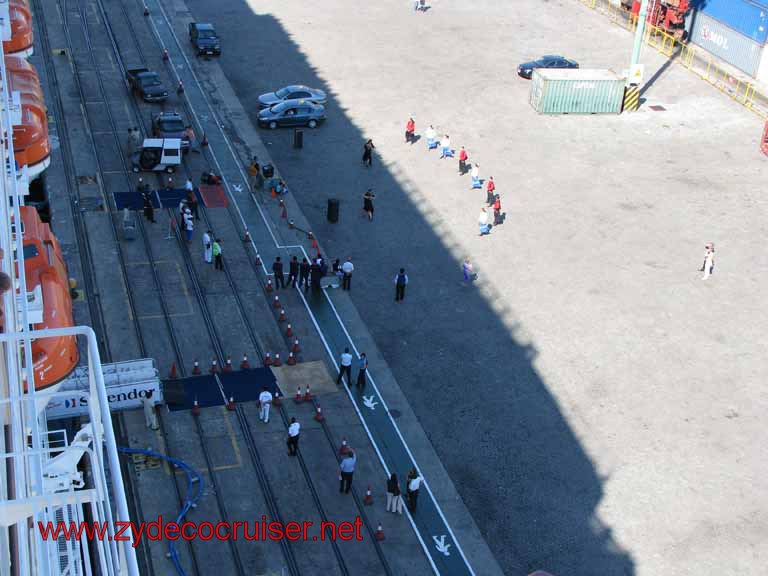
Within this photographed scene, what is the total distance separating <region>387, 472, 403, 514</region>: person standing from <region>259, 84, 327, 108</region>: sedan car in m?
29.0

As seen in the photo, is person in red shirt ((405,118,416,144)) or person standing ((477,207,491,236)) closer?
person standing ((477,207,491,236))

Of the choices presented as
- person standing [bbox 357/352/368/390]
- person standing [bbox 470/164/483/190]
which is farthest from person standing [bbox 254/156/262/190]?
person standing [bbox 357/352/368/390]

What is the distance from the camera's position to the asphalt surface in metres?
28.6

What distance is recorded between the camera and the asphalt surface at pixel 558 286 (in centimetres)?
2858

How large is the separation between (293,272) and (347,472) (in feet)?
37.8

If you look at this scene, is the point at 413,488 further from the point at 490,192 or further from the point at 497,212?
the point at 490,192

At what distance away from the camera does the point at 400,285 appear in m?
36.8

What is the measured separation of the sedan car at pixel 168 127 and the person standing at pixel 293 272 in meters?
12.5

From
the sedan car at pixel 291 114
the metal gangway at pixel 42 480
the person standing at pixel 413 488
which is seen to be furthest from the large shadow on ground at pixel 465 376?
the metal gangway at pixel 42 480

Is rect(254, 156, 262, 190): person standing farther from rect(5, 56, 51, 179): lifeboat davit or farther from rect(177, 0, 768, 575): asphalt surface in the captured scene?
rect(5, 56, 51, 179): lifeboat davit

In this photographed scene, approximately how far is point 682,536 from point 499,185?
22.6 metres

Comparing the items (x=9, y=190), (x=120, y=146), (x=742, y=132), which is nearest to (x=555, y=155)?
(x=742, y=132)

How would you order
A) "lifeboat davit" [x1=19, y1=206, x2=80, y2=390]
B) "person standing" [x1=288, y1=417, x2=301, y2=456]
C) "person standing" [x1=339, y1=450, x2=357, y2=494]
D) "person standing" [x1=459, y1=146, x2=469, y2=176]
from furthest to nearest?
"person standing" [x1=459, y1=146, x2=469, y2=176]
"person standing" [x1=288, y1=417, x2=301, y2=456]
"person standing" [x1=339, y1=450, x2=357, y2=494]
"lifeboat davit" [x1=19, y1=206, x2=80, y2=390]

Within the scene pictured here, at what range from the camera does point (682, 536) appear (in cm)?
2755
